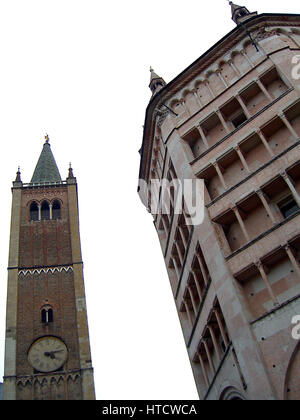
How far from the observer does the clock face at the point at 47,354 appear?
39.5m

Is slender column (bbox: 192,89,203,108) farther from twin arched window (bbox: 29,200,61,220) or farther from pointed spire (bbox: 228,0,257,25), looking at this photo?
twin arched window (bbox: 29,200,61,220)

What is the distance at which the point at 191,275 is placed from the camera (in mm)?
21078

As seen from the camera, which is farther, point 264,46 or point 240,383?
point 264,46

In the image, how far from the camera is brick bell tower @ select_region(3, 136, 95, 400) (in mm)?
38656

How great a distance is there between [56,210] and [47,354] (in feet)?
58.5

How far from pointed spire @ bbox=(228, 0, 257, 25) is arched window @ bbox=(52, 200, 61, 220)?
32.7m

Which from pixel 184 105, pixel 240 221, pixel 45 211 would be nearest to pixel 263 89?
pixel 184 105

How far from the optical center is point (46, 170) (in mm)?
61156

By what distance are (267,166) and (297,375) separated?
746 centimetres

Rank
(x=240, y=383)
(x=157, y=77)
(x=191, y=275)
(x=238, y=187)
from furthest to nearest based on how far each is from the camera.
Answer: (x=157, y=77) → (x=191, y=275) → (x=238, y=187) → (x=240, y=383)

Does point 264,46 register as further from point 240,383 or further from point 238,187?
point 240,383
